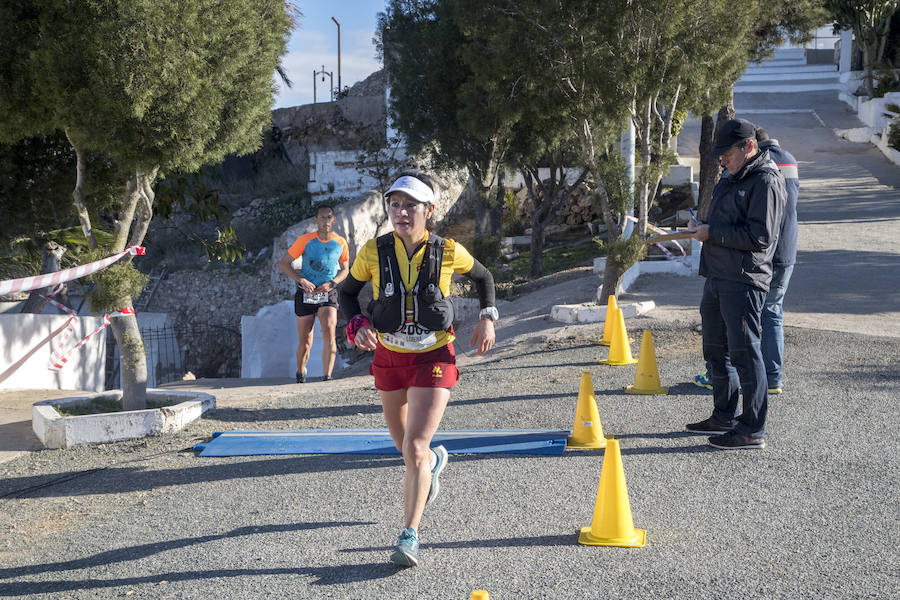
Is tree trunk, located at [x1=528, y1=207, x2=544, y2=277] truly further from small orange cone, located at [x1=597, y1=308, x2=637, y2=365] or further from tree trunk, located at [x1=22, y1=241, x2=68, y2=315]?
small orange cone, located at [x1=597, y1=308, x2=637, y2=365]

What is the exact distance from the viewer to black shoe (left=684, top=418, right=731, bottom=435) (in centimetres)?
592

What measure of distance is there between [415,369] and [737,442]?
260 cm

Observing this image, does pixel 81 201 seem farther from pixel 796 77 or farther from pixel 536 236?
pixel 796 77

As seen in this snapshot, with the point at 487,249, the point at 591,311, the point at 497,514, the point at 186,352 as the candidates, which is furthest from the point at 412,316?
the point at 186,352

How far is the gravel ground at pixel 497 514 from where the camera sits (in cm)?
381

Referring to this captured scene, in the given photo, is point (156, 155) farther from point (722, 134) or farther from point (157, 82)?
point (722, 134)

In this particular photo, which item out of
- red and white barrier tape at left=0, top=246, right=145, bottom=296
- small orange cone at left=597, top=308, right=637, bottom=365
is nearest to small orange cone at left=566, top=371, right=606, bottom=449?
small orange cone at left=597, top=308, right=637, bottom=365

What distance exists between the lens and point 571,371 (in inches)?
344

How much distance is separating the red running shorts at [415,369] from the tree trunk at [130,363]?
3.93m

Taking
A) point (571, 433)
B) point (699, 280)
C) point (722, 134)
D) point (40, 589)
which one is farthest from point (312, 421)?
point (699, 280)

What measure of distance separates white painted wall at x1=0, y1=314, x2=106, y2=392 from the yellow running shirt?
7.86 meters

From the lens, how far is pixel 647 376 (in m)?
7.38

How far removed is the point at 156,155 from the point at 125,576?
4.07 metres

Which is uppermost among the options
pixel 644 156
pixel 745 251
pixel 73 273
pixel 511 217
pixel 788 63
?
pixel 788 63
